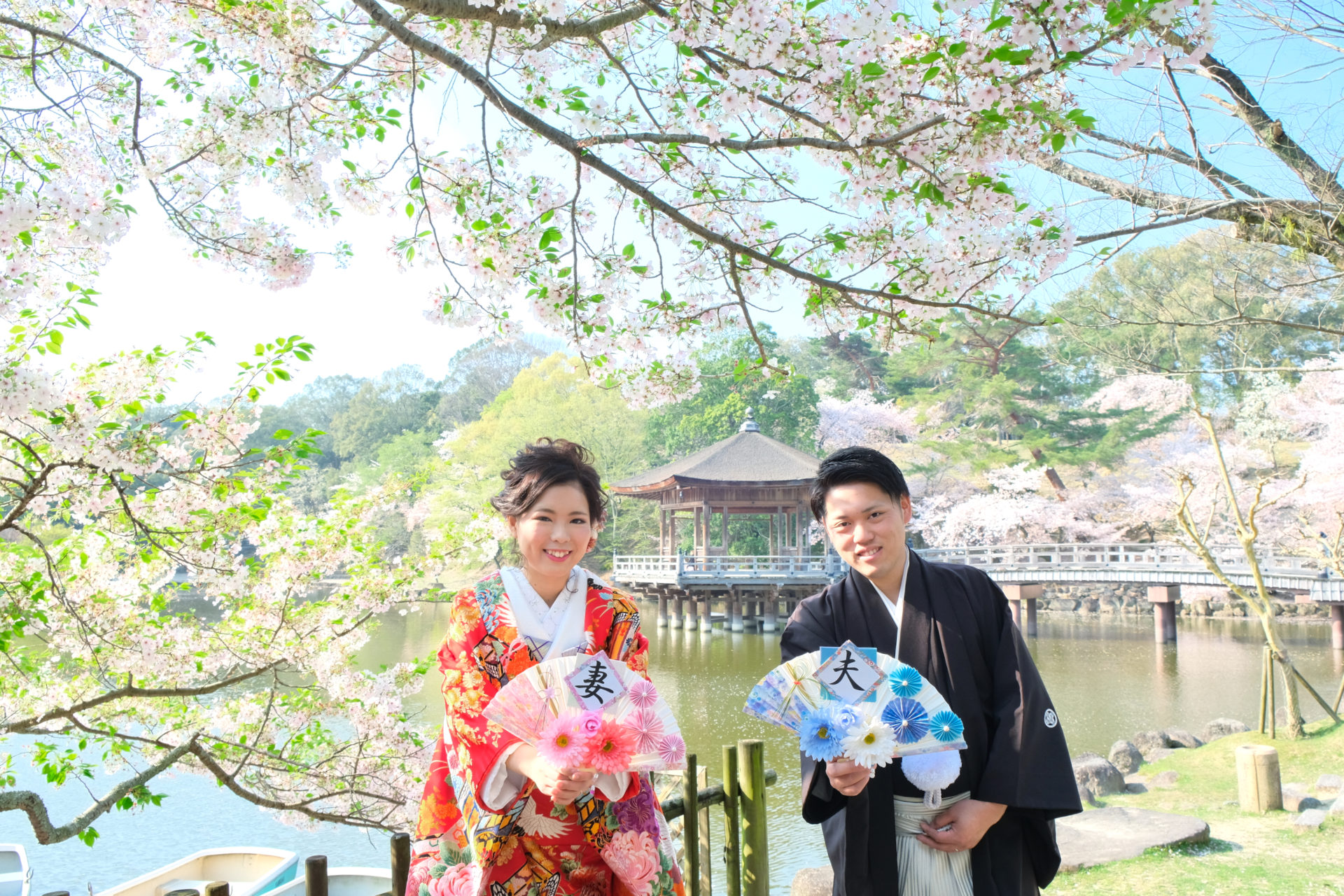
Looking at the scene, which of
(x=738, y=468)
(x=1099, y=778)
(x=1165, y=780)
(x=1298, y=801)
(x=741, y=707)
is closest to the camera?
(x=1298, y=801)

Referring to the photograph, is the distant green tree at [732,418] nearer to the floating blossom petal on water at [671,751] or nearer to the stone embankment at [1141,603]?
the stone embankment at [1141,603]

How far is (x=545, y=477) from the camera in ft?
5.69

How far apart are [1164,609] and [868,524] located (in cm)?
1662

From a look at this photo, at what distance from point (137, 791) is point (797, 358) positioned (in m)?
30.0

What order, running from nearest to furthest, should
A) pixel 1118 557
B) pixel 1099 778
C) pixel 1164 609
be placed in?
pixel 1099 778 → pixel 1164 609 → pixel 1118 557

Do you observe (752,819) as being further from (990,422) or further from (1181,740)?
(990,422)

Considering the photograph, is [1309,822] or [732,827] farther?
[1309,822]

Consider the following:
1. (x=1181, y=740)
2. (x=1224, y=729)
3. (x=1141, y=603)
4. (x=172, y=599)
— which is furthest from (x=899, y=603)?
(x=1141, y=603)

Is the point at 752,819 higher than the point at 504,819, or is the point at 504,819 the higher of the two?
the point at 504,819

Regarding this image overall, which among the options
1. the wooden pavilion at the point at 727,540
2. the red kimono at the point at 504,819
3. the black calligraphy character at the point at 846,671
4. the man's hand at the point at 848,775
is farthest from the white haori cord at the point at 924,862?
the wooden pavilion at the point at 727,540

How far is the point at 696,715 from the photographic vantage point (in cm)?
1034

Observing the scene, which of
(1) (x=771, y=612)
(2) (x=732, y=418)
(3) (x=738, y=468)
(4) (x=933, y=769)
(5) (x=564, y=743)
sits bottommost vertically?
(1) (x=771, y=612)

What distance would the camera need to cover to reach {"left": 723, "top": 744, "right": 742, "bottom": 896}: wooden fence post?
2.72 metres

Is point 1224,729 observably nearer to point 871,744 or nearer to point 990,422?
point 871,744
